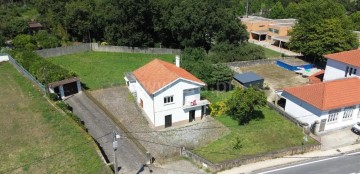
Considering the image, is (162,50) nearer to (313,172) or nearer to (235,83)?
(235,83)

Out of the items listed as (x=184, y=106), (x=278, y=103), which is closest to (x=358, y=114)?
(x=278, y=103)

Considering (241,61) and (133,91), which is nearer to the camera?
(133,91)

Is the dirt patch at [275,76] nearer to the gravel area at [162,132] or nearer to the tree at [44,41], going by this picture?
the gravel area at [162,132]

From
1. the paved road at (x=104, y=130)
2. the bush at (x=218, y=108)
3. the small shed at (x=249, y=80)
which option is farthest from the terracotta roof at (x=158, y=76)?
the small shed at (x=249, y=80)

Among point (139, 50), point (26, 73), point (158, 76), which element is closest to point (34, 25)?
point (139, 50)

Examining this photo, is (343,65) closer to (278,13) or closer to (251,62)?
(251,62)

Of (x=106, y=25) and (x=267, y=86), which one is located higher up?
(x=106, y=25)

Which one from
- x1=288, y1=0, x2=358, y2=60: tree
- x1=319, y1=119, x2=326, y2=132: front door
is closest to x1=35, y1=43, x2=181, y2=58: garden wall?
x1=288, y1=0, x2=358, y2=60: tree
